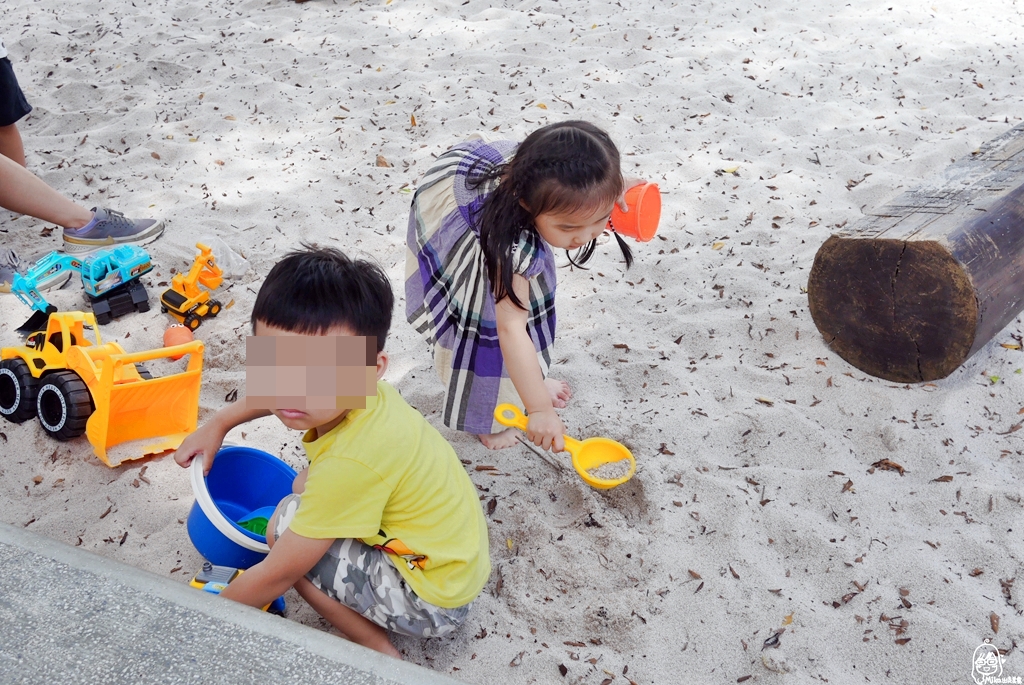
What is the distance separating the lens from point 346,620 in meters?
1.80

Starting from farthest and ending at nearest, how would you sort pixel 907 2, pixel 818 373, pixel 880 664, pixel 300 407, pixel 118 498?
pixel 907 2, pixel 818 373, pixel 118 498, pixel 880 664, pixel 300 407

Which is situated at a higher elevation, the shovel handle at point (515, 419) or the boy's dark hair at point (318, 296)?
the boy's dark hair at point (318, 296)

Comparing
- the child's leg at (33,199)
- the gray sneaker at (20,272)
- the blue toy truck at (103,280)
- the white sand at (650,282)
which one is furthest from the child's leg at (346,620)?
the child's leg at (33,199)

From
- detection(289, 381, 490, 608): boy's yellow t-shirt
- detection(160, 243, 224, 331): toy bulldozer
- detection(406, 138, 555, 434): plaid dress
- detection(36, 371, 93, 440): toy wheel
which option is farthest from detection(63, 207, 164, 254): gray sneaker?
detection(289, 381, 490, 608): boy's yellow t-shirt

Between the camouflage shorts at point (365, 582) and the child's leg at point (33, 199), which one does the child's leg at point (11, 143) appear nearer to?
the child's leg at point (33, 199)

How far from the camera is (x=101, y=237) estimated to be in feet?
10.5

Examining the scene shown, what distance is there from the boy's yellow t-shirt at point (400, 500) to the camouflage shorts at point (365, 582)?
0.02 meters

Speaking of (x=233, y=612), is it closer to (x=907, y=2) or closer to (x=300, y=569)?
(x=300, y=569)

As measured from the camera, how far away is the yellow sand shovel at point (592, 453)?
2158mm

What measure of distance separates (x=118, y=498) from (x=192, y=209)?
64.4 inches

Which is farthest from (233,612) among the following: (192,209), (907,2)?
(907,2)

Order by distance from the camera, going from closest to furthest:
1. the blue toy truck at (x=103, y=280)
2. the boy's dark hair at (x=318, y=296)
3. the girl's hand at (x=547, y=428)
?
the boy's dark hair at (x=318, y=296) < the girl's hand at (x=547, y=428) < the blue toy truck at (x=103, y=280)

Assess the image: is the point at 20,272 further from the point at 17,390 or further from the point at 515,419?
the point at 515,419

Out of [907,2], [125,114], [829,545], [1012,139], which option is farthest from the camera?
[907,2]
